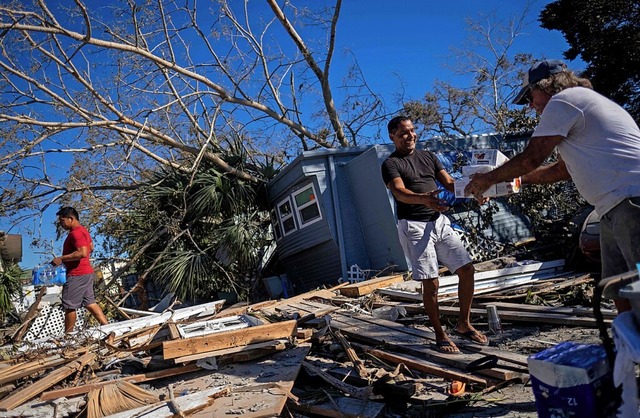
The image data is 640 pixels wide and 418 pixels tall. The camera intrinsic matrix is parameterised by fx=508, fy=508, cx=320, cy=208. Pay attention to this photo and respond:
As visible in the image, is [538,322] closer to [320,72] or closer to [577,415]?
[577,415]

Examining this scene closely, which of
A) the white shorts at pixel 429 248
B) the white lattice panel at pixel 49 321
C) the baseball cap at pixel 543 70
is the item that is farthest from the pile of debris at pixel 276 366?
the white lattice panel at pixel 49 321

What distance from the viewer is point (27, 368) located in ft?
15.5

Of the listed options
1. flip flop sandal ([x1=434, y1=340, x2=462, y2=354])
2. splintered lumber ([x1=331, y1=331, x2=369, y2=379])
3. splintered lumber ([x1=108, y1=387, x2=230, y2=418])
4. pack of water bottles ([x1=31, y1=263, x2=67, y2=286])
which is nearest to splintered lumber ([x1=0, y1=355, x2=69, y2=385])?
splintered lumber ([x1=108, y1=387, x2=230, y2=418])

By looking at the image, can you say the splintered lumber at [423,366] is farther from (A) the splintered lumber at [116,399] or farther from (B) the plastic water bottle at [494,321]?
(A) the splintered lumber at [116,399]

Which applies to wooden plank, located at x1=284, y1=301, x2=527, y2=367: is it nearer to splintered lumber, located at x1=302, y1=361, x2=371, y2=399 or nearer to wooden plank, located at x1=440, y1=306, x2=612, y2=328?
wooden plank, located at x1=440, y1=306, x2=612, y2=328

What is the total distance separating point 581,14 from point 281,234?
11.5 meters

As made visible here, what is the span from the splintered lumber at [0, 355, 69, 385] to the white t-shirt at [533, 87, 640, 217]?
4.71 m

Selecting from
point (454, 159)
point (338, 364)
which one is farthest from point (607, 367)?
point (454, 159)

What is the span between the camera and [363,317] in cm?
583

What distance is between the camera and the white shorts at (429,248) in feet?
13.5

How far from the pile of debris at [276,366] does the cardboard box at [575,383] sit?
1.20 meters

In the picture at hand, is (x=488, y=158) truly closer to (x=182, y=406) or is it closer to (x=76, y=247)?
(x=182, y=406)

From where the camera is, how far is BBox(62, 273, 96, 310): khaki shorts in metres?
6.89

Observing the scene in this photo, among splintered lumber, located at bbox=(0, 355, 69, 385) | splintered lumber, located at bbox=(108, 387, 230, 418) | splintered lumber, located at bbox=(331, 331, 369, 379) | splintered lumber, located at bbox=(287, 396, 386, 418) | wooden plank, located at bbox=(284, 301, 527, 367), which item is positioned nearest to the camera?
splintered lumber, located at bbox=(287, 396, 386, 418)
